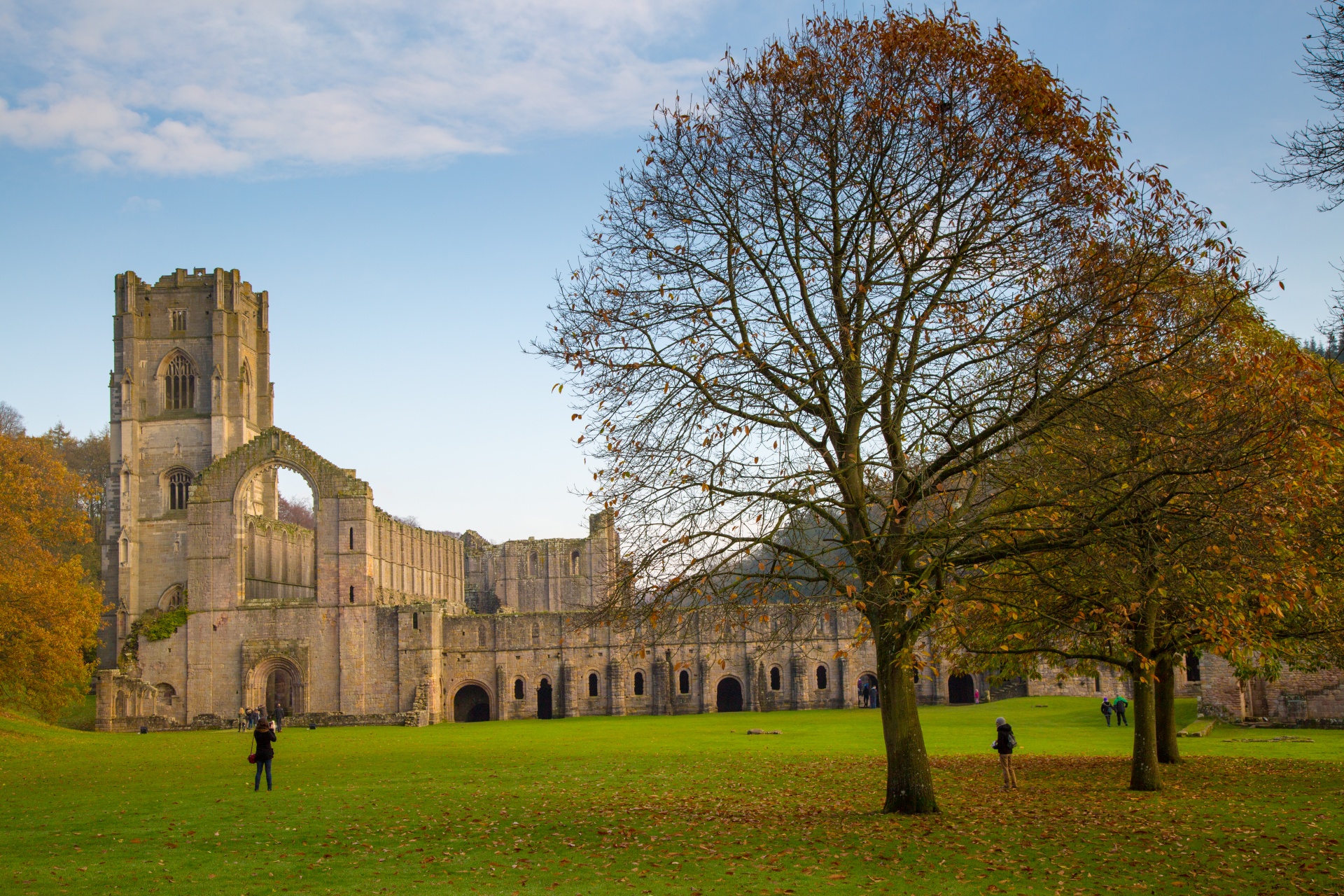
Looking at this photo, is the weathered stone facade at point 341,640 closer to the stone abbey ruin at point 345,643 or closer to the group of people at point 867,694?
the stone abbey ruin at point 345,643

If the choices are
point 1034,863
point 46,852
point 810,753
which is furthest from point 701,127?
point 810,753

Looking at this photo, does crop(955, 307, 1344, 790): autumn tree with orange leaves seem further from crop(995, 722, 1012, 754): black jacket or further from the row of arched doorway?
the row of arched doorway

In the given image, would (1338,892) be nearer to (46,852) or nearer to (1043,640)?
(1043,640)

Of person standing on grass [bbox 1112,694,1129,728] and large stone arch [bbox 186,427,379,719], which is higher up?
large stone arch [bbox 186,427,379,719]

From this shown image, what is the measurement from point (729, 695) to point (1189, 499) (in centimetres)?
4555

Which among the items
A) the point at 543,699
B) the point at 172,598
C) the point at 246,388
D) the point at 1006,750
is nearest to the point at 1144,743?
the point at 1006,750

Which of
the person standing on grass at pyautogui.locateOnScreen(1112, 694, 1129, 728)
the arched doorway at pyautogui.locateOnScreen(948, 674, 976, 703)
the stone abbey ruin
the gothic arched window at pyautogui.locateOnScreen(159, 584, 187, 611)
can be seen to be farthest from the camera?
the gothic arched window at pyautogui.locateOnScreen(159, 584, 187, 611)

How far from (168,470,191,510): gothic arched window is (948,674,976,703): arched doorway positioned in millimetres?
43120

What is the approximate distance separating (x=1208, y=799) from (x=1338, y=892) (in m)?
6.52

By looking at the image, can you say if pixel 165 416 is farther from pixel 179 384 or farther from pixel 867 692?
pixel 867 692

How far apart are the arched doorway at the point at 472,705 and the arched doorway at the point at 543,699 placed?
2.54 meters

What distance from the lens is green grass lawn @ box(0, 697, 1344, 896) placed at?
→ 39.9 ft

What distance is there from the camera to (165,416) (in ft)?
219

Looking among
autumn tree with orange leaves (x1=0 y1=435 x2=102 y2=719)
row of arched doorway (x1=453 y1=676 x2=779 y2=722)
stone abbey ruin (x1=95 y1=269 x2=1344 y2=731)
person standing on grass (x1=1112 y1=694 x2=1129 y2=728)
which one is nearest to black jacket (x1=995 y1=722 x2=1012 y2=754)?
person standing on grass (x1=1112 y1=694 x2=1129 y2=728)
